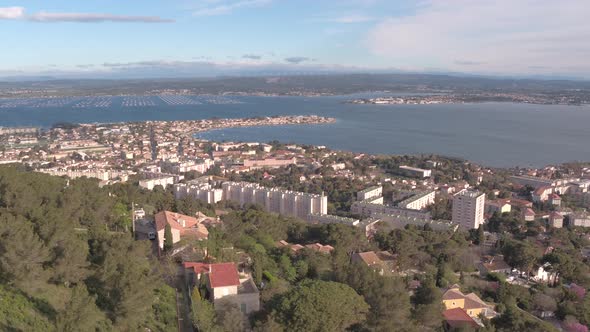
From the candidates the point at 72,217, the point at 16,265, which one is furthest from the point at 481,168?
the point at 16,265

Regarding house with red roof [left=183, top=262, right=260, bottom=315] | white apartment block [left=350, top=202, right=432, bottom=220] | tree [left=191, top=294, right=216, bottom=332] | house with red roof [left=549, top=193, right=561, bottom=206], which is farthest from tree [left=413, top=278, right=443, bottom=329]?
house with red roof [left=549, top=193, right=561, bottom=206]

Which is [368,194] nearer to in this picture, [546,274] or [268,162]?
[268,162]

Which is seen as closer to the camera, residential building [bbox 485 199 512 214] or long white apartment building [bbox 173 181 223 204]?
residential building [bbox 485 199 512 214]

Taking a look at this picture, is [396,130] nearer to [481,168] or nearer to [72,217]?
[481,168]

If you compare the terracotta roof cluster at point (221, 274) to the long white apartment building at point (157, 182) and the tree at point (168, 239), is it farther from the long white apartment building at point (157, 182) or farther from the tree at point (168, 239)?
the long white apartment building at point (157, 182)

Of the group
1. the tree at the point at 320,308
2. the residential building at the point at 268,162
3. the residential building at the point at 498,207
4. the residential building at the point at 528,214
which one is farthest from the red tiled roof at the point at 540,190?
the tree at the point at 320,308

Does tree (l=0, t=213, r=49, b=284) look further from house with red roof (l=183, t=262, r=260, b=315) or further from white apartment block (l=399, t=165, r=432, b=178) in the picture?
white apartment block (l=399, t=165, r=432, b=178)

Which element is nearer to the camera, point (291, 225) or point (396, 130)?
point (291, 225)
